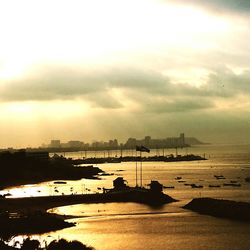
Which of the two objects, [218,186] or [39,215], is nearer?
[39,215]

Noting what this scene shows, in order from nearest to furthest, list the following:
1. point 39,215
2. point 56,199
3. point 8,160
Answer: point 39,215
point 56,199
point 8,160

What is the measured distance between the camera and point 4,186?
515ft

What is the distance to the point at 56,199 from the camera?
335 ft

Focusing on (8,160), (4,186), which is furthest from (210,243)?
(8,160)

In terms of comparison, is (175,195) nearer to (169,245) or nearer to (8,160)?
(169,245)

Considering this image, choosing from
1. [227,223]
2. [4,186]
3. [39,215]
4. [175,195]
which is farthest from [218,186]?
[39,215]

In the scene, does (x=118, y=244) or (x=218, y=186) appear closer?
(x=118, y=244)

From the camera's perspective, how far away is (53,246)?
49406 millimetres

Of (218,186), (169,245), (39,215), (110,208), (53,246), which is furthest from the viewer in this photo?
(218,186)

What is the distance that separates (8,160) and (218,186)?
82.9 meters

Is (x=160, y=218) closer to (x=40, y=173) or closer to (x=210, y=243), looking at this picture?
(x=210, y=243)

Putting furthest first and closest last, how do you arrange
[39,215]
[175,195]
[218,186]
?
[218,186] → [175,195] → [39,215]

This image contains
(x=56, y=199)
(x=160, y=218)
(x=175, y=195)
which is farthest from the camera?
(x=175, y=195)

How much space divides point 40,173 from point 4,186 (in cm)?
4038
